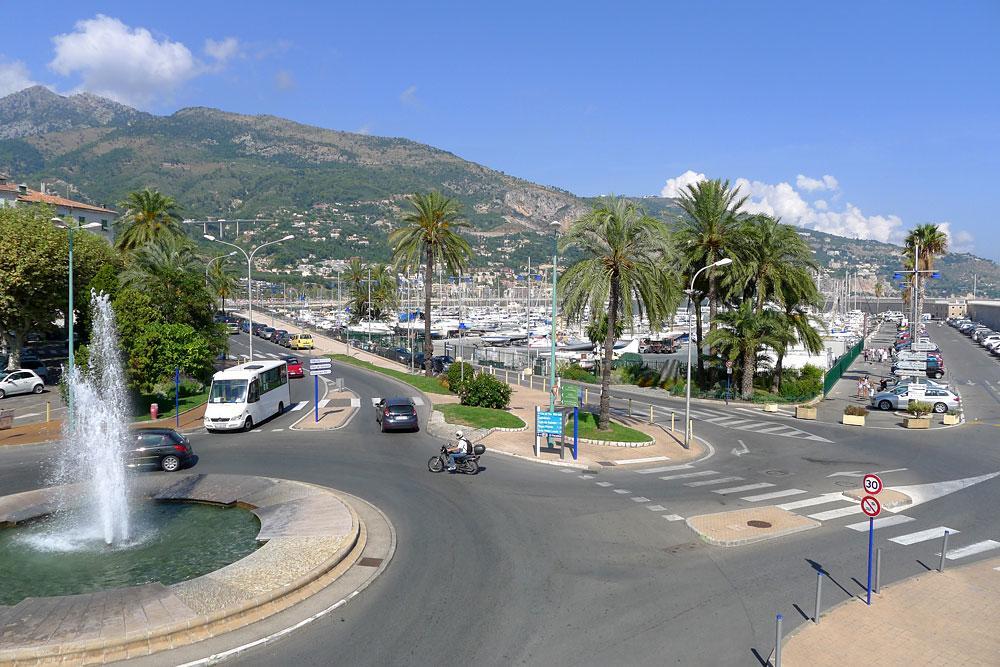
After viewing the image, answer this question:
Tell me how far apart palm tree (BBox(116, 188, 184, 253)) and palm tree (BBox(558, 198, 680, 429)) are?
38.5 m

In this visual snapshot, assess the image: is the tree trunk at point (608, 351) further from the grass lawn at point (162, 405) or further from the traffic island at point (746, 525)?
the grass lawn at point (162, 405)

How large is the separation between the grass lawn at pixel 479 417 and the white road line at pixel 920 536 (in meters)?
17.2

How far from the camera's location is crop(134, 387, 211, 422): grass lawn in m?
32.2

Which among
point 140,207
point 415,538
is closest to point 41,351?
point 140,207

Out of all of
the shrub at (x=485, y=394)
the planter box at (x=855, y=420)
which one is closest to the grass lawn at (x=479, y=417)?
the shrub at (x=485, y=394)

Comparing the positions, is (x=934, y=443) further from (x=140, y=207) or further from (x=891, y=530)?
(x=140, y=207)

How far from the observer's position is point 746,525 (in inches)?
629

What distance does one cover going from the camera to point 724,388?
146 ft

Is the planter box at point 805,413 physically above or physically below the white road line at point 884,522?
below

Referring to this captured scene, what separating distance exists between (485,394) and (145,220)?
118 feet

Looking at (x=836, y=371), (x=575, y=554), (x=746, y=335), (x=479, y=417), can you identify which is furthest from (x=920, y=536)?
(x=836, y=371)

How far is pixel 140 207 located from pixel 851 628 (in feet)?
188

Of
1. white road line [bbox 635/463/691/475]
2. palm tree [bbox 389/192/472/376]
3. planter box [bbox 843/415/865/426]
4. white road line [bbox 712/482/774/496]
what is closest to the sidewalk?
white road line [bbox 712/482/774/496]

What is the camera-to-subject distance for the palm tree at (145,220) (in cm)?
5266
